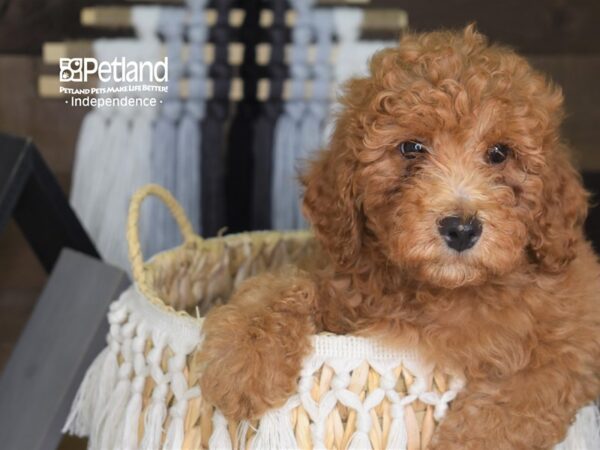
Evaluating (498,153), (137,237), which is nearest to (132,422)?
(137,237)

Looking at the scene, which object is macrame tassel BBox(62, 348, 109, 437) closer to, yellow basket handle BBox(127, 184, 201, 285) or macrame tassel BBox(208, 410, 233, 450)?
yellow basket handle BBox(127, 184, 201, 285)

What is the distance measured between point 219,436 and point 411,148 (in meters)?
0.66

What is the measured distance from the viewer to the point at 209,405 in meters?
1.66

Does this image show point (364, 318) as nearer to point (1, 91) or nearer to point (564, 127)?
point (564, 127)

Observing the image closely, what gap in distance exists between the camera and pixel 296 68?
2551 millimetres

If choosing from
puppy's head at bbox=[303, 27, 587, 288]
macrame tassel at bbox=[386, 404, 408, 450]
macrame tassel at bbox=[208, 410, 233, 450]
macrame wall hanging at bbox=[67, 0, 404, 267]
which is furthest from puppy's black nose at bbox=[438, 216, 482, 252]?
macrame wall hanging at bbox=[67, 0, 404, 267]

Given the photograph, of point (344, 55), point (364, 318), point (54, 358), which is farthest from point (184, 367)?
point (344, 55)

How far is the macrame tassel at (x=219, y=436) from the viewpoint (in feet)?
5.30

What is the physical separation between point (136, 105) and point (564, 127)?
147cm

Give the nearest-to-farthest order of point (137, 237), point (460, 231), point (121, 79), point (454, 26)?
point (460, 231) → point (137, 237) → point (121, 79) → point (454, 26)

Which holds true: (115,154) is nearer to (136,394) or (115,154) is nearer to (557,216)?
(136,394)

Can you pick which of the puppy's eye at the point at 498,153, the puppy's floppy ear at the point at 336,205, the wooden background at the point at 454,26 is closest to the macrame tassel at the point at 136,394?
the puppy's floppy ear at the point at 336,205

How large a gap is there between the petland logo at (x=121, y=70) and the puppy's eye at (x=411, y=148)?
1.10 m

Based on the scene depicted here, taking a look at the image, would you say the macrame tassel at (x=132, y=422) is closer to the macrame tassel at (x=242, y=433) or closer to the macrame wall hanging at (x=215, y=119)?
the macrame tassel at (x=242, y=433)
